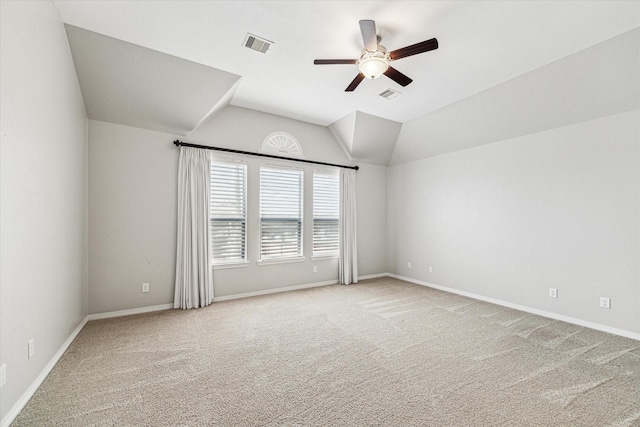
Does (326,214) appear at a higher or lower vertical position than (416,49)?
lower

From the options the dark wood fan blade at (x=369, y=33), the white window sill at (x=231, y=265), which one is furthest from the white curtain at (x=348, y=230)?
the dark wood fan blade at (x=369, y=33)

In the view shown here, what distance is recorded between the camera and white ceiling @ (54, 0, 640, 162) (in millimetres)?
2350

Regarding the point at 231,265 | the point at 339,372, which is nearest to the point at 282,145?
the point at 231,265

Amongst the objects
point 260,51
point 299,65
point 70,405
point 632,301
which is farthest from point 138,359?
point 632,301

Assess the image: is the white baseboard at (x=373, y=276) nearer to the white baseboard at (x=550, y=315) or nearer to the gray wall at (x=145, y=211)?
the white baseboard at (x=550, y=315)

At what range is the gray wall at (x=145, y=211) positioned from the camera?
→ 141 inches

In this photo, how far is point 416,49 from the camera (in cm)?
236

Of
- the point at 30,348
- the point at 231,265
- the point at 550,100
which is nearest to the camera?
the point at 30,348

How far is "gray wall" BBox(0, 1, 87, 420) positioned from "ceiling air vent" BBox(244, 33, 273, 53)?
1.63m

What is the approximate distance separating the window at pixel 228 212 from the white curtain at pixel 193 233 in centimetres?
18

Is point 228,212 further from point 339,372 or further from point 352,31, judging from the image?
point 352,31

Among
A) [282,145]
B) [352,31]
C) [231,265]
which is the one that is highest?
[352,31]

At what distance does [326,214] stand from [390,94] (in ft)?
8.37

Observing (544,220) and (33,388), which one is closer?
(33,388)
